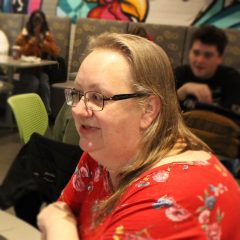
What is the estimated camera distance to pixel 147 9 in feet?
15.2

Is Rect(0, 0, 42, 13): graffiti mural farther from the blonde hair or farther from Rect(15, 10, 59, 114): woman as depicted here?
the blonde hair

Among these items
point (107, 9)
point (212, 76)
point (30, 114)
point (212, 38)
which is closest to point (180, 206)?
point (30, 114)

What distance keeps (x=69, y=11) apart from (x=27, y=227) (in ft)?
14.4

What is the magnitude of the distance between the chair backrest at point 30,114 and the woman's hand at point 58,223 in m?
0.24

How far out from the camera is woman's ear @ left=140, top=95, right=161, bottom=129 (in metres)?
0.80

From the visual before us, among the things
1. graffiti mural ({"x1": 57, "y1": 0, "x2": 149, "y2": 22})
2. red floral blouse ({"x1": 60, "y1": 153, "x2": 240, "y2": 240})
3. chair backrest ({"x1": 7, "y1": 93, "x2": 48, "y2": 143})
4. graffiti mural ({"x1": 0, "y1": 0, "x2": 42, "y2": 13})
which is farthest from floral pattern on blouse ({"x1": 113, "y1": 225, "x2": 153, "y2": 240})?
graffiti mural ({"x1": 0, "y1": 0, "x2": 42, "y2": 13})

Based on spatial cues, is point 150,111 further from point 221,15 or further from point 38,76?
point 221,15

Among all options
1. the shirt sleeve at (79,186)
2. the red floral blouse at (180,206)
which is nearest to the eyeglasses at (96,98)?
the red floral blouse at (180,206)

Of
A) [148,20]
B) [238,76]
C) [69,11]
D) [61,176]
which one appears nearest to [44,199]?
[61,176]

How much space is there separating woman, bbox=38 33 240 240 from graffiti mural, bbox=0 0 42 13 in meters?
4.63

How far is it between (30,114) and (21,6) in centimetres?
439

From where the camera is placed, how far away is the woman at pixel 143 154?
2.14ft

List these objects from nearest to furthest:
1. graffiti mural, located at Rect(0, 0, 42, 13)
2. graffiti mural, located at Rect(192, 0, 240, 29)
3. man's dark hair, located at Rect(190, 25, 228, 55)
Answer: man's dark hair, located at Rect(190, 25, 228, 55)
graffiti mural, located at Rect(192, 0, 240, 29)
graffiti mural, located at Rect(0, 0, 42, 13)

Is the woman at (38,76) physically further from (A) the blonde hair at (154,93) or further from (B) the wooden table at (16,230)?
(B) the wooden table at (16,230)
